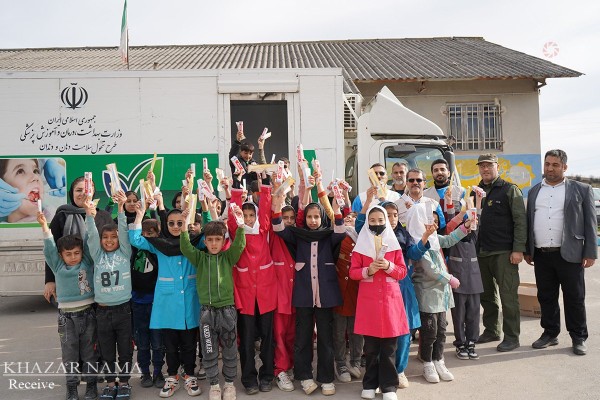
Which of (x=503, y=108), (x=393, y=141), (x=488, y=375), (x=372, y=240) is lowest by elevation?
(x=488, y=375)

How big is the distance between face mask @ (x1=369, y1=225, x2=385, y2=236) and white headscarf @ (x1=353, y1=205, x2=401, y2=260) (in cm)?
2

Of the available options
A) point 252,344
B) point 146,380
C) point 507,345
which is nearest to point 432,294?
point 507,345

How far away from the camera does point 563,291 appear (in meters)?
5.36

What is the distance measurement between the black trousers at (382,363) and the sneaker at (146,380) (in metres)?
1.93

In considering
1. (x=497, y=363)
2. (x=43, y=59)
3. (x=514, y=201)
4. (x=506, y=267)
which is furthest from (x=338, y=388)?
(x=43, y=59)

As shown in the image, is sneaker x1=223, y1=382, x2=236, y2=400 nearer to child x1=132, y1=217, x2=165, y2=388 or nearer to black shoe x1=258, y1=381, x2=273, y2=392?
black shoe x1=258, y1=381, x2=273, y2=392

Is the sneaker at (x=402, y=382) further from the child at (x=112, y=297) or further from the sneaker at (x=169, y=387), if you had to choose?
the child at (x=112, y=297)

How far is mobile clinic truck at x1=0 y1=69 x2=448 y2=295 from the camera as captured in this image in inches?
261

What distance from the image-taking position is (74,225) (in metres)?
4.73

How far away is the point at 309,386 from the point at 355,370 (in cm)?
57

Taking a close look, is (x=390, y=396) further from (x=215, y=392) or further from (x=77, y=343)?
(x=77, y=343)

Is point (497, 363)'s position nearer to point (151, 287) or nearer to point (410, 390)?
point (410, 390)

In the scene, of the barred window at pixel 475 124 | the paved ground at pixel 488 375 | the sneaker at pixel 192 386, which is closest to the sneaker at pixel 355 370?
the paved ground at pixel 488 375

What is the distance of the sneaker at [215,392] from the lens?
13.4ft
